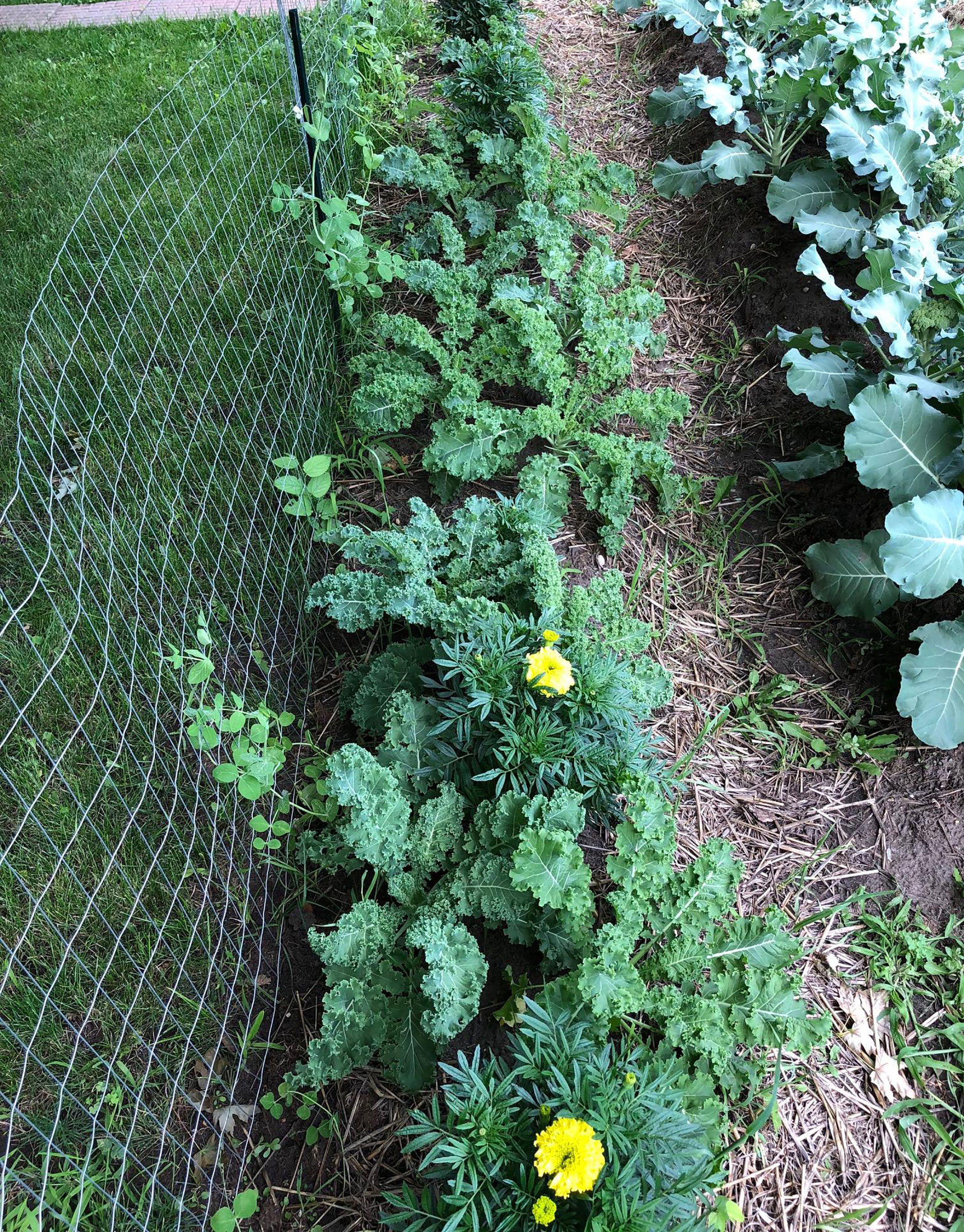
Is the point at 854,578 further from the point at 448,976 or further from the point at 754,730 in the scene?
the point at 448,976

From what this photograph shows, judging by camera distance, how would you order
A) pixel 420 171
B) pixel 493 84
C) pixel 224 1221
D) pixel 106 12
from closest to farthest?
pixel 224 1221 → pixel 420 171 → pixel 493 84 → pixel 106 12

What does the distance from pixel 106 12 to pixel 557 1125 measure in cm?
671

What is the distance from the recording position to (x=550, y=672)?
187 centimetres

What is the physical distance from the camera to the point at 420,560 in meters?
2.28

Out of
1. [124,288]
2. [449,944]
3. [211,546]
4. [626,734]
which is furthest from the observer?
[124,288]

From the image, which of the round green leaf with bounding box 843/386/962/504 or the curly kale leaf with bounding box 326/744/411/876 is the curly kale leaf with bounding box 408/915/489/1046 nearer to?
the curly kale leaf with bounding box 326/744/411/876

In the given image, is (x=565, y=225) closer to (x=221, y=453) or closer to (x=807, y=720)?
(x=221, y=453)

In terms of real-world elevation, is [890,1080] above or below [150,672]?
below

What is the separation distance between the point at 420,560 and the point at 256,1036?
4.02 ft

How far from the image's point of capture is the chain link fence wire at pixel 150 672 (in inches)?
69.4

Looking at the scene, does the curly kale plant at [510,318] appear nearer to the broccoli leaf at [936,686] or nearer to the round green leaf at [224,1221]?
the broccoli leaf at [936,686]

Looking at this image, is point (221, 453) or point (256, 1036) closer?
point (256, 1036)

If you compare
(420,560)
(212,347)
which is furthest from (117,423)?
(420,560)

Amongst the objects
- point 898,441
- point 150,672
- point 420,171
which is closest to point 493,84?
point 420,171
